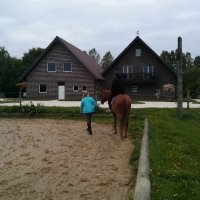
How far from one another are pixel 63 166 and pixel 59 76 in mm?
39047

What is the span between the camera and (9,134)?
1420 cm

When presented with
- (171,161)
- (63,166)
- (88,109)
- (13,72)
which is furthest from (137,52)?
(63,166)

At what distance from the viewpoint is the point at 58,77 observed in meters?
47.5

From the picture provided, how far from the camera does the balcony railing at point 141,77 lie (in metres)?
47.1

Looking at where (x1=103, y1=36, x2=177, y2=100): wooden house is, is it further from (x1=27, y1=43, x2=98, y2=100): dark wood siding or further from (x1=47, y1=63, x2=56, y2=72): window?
(x1=47, y1=63, x2=56, y2=72): window

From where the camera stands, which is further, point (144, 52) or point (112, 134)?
point (144, 52)

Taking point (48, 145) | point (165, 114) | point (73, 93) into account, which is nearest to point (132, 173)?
point (48, 145)

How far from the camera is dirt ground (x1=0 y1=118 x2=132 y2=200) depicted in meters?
6.89

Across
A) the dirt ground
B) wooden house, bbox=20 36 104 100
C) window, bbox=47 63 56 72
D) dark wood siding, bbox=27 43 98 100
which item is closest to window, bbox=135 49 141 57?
wooden house, bbox=20 36 104 100

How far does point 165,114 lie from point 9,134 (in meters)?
9.83

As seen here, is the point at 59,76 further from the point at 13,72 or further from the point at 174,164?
the point at 174,164

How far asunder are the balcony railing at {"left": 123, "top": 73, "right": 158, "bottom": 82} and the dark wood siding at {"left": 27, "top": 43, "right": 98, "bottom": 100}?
455cm

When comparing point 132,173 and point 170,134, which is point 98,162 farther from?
point 170,134

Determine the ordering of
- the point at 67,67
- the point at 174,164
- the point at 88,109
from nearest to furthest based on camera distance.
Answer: the point at 174,164 < the point at 88,109 < the point at 67,67
